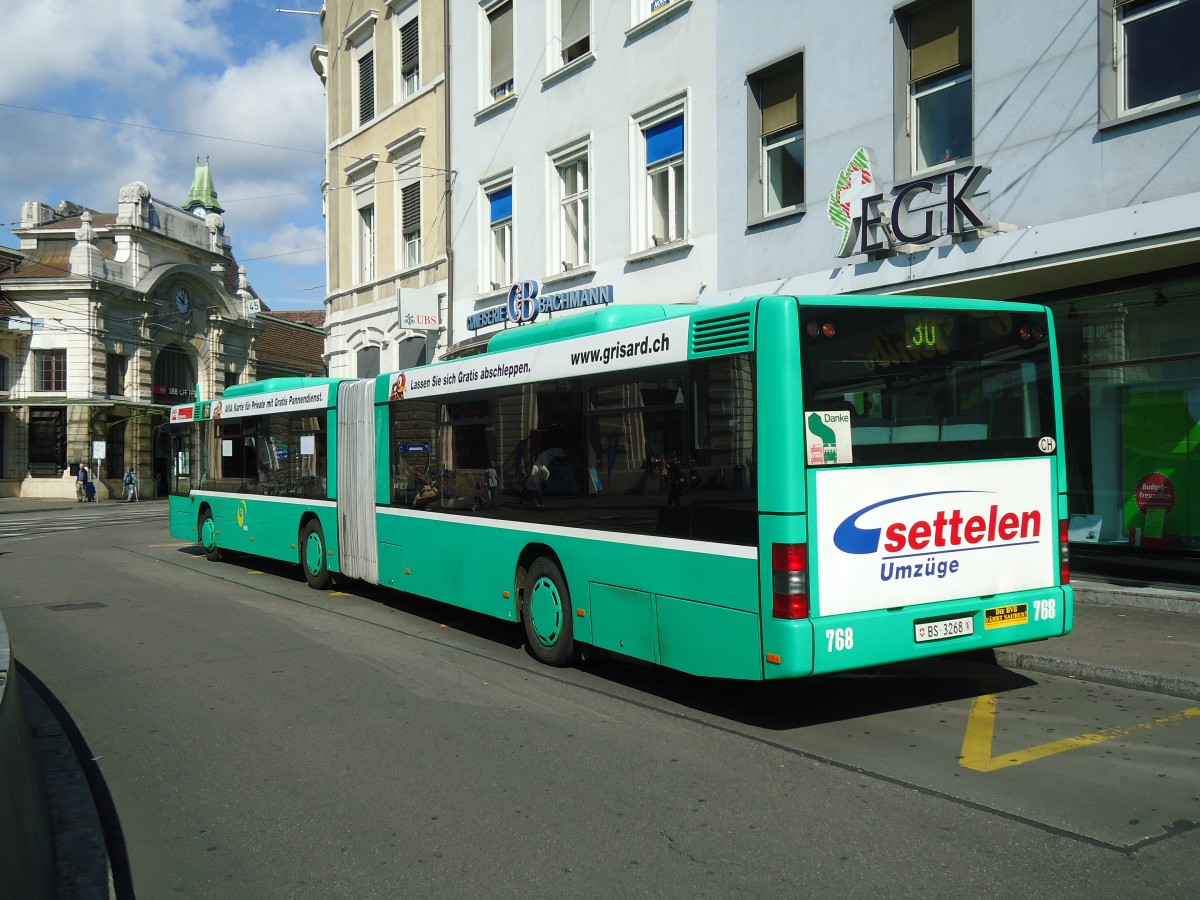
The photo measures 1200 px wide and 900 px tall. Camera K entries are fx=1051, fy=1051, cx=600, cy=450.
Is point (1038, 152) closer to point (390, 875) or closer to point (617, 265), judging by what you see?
point (617, 265)

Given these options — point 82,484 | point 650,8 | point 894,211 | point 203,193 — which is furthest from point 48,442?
point 894,211

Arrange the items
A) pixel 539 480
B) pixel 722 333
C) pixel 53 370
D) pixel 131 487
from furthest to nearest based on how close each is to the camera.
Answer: pixel 131 487
pixel 53 370
pixel 539 480
pixel 722 333

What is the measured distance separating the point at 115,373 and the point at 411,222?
34.5 m

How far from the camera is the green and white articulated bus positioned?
6371 millimetres

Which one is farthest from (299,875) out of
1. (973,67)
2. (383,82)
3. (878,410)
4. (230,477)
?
(383,82)

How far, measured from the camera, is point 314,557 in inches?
554

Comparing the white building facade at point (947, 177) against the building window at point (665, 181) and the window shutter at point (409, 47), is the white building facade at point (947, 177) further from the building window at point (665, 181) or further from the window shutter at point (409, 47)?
the window shutter at point (409, 47)

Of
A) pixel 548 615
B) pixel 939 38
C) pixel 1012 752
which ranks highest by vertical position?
pixel 939 38

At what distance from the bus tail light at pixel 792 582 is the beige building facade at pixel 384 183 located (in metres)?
16.7

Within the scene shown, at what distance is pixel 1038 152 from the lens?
10.9 metres

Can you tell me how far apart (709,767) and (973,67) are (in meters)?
8.98

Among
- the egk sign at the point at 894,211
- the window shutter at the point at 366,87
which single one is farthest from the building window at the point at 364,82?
the egk sign at the point at 894,211

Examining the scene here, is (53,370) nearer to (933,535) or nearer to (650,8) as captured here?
(650,8)

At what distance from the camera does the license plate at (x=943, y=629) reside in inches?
261
